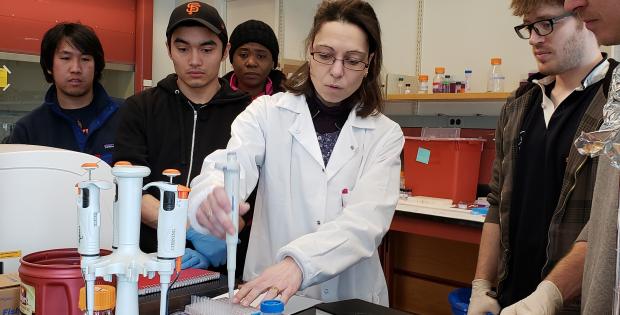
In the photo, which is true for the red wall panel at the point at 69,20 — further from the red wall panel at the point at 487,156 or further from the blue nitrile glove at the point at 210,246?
the blue nitrile glove at the point at 210,246

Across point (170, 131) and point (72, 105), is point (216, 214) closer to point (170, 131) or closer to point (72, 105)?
point (170, 131)

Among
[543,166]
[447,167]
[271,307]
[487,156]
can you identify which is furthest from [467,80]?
[271,307]

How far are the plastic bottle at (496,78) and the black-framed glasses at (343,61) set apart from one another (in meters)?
2.23

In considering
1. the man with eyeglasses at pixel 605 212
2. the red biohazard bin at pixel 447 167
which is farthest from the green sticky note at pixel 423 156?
the man with eyeglasses at pixel 605 212

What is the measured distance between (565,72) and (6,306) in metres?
1.63

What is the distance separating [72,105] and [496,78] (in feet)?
8.39

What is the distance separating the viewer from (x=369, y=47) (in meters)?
1.56

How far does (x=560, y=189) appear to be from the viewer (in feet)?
5.12

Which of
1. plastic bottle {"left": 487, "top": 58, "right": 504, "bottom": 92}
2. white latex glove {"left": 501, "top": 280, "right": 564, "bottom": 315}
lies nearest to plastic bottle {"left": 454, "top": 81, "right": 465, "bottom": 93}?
plastic bottle {"left": 487, "top": 58, "right": 504, "bottom": 92}

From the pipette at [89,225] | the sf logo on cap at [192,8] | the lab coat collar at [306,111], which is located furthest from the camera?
the sf logo on cap at [192,8]

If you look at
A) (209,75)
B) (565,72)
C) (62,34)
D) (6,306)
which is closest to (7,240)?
(6,306)

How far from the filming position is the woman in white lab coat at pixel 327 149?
1481 mm

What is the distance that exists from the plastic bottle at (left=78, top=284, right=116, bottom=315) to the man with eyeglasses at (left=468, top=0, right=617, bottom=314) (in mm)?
1148

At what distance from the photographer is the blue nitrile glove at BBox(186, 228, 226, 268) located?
1.49 metres
